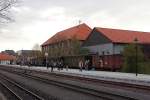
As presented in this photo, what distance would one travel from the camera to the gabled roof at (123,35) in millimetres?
78750

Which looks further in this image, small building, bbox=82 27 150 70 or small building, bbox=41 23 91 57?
small building, bbox=41 23 91 57

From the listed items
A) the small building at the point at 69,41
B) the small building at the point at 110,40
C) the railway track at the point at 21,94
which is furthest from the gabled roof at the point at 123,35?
the railway track at the point at 21,94

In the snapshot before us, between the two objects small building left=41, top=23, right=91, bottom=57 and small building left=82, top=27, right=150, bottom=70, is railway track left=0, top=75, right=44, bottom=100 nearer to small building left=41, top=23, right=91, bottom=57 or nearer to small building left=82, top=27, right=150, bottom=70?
small building left=82, top=27, right=150, bottom=70

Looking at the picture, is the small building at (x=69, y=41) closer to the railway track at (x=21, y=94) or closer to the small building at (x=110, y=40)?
the small building at (x=110, y=40)

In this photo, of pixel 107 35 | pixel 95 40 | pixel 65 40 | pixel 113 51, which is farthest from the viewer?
pixel 65 40

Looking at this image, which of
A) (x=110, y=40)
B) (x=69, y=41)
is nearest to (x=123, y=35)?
(x=110, y=40)

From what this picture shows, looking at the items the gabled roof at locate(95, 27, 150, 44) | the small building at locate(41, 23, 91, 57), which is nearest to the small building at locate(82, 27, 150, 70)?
the gabled roof at locate(95, 27, 150, 44)

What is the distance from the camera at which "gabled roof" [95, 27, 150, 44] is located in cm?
7875

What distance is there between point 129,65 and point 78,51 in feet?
143

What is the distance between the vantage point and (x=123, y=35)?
8288 cm

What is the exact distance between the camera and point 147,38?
8544 centimetres

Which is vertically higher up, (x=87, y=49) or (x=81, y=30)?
(x=81, y=30)

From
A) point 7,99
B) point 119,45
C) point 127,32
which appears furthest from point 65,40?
point 7,99

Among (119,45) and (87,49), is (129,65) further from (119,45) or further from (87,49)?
(87,49)
